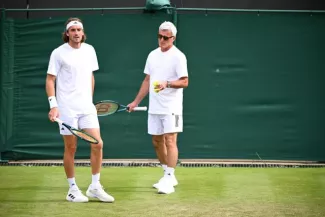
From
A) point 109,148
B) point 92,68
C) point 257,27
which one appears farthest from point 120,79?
point 92,68

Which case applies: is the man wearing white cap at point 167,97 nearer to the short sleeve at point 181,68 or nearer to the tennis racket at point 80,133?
the short sleeve at point 181,68

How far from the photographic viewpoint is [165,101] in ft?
32.0

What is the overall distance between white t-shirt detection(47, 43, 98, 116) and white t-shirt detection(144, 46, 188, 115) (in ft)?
3.89

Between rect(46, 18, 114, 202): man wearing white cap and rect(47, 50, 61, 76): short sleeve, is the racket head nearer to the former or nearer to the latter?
rect(46, 18, 114, 202): man wearing white cap

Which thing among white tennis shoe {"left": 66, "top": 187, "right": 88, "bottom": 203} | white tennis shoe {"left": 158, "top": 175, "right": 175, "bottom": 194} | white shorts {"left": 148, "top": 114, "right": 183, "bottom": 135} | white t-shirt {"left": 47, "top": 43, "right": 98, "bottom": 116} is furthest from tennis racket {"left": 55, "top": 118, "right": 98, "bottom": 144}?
white shorts {"left": 148, "top": 114, "right": 183, "bottom": 135}

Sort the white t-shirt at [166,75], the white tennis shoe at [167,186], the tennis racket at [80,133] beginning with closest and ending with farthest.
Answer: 1. the tennis racket at [80,133]
2. the white tennis shoe at [167,186]
3. the white t-shirt at [166,75]

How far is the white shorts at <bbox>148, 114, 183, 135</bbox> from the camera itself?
9688 millimetres

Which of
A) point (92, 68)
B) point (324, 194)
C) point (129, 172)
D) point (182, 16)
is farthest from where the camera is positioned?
point (182, 16)

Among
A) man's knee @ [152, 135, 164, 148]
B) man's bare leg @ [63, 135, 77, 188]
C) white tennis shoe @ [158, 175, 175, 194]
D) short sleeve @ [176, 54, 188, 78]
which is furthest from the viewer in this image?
man's knee @ [152, 135, 164, 148]

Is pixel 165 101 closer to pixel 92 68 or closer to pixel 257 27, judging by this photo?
pixel 92 68

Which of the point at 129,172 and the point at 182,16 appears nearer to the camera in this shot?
the point at 129,172

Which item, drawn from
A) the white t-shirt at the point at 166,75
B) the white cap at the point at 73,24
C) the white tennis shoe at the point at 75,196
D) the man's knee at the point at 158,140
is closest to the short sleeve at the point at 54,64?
the white cap at the point at 73,24

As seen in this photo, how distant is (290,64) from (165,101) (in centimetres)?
336

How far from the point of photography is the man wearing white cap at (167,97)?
9.60 metres
